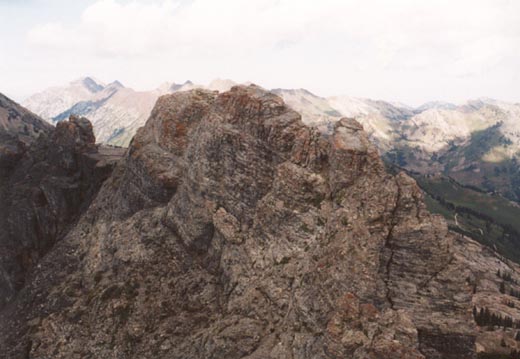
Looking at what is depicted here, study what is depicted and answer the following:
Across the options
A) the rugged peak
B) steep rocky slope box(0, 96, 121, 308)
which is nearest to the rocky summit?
steep rocky slope box(0, 96, 121, 308)

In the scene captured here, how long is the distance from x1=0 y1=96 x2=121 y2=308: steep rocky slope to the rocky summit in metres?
8.08

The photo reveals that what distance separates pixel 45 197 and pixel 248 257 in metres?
50.8

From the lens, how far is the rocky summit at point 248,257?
34.7 m

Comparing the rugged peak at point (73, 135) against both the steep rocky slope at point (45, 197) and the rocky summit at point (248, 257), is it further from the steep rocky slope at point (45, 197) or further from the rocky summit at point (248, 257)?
the rocky summit at point (248, 257)

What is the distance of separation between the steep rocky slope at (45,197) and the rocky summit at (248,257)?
808 centimetres

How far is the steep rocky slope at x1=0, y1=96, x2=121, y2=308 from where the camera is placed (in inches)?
2889

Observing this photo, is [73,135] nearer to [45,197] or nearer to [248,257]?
[45,197]

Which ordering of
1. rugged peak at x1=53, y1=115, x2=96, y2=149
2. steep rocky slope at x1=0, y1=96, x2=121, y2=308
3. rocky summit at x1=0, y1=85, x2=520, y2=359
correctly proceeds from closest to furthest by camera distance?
rocky summit at x1=0, y1=85, x2=520, y2=359
steep rocky slope at x1=0, y1=96, x2=121, y2=308
rugged peak at x1=53, y1=115, x2=96, y2=149

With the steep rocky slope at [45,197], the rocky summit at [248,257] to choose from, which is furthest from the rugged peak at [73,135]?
the rocky summit at [248,257]

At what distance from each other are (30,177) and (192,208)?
47.5 m

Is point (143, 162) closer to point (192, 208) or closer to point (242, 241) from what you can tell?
point (192, 208)

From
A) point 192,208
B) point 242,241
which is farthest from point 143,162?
point 242,241

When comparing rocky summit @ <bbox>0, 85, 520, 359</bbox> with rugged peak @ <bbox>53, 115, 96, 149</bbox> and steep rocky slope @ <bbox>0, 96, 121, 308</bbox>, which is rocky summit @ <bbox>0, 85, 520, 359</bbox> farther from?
rugged peak @ <bbox>53, 115, 96, 149</bbox>

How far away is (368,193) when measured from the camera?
1537 inches
